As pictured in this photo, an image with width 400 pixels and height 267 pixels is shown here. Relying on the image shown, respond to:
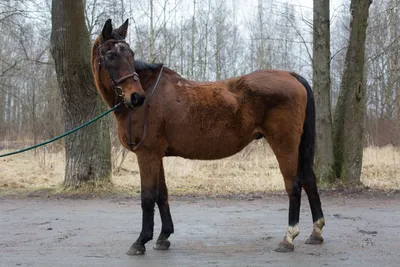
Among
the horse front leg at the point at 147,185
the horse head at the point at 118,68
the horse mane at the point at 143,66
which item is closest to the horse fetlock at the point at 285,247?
the horse front leg at the point at 147,185

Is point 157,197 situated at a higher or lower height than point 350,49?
lower

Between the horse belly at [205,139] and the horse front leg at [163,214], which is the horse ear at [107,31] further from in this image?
the horse front leg at [163,214]

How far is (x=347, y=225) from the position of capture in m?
6.62

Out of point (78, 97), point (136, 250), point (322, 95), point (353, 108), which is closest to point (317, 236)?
point (136, 250)

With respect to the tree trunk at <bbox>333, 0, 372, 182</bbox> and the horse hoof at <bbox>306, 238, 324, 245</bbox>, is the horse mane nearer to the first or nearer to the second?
the horse hoof at <bbox>306, 238, 324, 245</bbox>

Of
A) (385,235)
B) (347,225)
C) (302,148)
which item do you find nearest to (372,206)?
(347,225)

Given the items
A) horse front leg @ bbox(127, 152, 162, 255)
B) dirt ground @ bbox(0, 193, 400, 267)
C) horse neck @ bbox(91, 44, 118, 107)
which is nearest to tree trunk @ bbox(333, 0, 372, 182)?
dirt ground @ bbox(0, 193, 400, 267)

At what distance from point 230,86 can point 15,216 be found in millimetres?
4925

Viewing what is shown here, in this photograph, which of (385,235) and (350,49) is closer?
(385,235)

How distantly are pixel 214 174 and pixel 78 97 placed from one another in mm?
5457

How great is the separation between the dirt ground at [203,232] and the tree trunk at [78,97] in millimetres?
1164

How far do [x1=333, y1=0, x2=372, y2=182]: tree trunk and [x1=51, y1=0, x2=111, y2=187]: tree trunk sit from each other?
6025 millimetres

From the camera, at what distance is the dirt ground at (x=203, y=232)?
4.74 metres

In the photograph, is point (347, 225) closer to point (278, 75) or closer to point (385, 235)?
point (385, 235)
